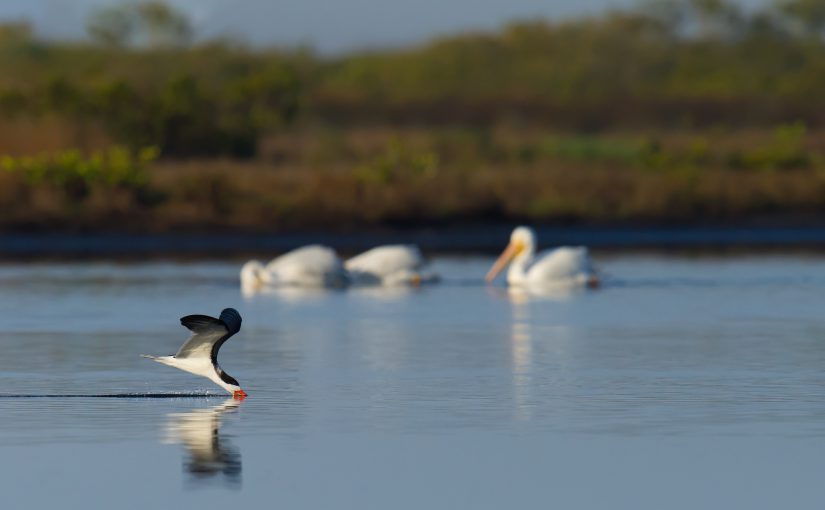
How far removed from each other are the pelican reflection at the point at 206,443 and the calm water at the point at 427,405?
0.9 inches

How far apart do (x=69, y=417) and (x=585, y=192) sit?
25264 mm

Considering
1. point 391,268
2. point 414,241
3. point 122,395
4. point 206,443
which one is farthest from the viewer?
point 414,241

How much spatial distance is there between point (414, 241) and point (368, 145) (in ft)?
37.2

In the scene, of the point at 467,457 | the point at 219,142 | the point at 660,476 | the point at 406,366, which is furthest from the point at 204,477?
the point at 219,142

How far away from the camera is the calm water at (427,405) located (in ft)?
30.5

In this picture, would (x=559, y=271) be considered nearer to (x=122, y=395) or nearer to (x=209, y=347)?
(x=122, y=395)

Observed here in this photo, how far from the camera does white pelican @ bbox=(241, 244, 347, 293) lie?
2388cm

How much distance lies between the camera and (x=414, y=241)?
33.6 meters

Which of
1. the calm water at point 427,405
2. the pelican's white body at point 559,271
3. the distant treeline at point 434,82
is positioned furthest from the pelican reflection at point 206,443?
the distant treeline at point 434,82

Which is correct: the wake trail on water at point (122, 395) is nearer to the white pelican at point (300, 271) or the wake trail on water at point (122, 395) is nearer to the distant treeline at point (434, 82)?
the white pelican at point (300, 271)

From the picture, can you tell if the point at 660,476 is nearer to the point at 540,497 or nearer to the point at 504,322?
the point at 540,497

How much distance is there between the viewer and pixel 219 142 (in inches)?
1686

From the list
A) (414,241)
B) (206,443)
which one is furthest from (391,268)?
(206,443)

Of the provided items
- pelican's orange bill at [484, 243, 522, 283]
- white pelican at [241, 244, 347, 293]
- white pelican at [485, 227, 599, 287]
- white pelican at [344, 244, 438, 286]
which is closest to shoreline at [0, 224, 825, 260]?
pelican's orange bill at [484, 243, 522, 283]
